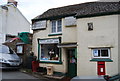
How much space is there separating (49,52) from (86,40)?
14.5ft

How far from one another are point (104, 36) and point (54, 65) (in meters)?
4.66

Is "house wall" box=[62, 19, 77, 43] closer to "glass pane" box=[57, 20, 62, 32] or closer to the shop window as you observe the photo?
"glass pane" box=[57, 20, 62, 32]

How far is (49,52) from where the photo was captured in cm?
1305

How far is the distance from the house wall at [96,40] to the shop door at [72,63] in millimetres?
1345

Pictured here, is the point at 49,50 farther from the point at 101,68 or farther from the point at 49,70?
the point at 101,68

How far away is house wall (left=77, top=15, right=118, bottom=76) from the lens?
8.77m

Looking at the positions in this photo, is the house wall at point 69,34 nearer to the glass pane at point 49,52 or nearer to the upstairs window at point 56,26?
the upstairs window at point 56,26

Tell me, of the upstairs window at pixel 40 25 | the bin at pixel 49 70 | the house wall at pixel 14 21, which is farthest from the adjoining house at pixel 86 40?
the house wall at pixel 14 21

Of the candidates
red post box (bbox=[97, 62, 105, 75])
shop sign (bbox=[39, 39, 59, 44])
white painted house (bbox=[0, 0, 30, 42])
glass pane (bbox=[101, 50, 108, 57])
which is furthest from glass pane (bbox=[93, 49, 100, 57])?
white painted house (bbox=[0, 0, 30, 42])

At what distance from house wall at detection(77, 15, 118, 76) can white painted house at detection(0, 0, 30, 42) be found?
14.2 meters

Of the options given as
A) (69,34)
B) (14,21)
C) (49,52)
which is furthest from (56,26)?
(14,21)

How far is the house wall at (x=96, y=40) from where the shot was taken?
345 inches

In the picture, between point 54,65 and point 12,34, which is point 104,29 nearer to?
point 54,65

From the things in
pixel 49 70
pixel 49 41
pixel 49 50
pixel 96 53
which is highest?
pixel 49 41
